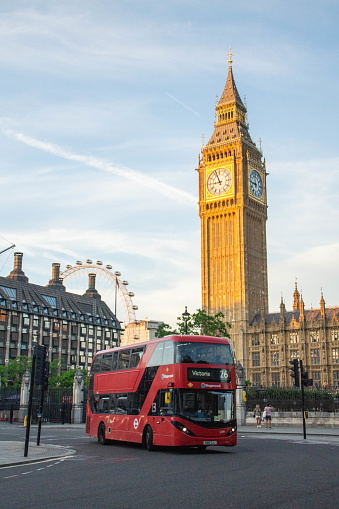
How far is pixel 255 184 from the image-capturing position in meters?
112

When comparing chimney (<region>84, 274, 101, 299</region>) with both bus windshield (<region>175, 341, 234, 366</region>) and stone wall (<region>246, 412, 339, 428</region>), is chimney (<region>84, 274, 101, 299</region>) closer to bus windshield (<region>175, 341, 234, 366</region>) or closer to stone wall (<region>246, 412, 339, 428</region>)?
stone wall (<region>246, 412, 339, 428</region>)

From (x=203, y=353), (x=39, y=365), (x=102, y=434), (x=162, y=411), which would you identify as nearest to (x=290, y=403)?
(x=102, y=434)

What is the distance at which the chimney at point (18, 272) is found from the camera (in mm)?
124912

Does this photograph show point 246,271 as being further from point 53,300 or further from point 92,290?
point 92,290

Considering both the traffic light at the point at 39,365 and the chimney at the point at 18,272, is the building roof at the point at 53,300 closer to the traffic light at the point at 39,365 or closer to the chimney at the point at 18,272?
the chimney at the point at 18,272

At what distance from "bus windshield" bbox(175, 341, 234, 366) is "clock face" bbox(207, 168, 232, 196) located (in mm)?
87767

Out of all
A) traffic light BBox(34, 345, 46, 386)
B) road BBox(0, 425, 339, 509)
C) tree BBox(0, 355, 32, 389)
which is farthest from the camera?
tree BBox(0, 355, 32, 389)

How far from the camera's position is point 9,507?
34.9ft

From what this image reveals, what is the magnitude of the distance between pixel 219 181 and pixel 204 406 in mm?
91007

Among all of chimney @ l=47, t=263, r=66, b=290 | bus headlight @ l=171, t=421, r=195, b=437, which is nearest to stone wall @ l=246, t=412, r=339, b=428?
bus headlight @ l=171, t=421, r=195, b=437

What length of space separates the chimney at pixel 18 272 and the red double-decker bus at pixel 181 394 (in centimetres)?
10394

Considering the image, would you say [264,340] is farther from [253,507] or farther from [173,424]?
[253,507]

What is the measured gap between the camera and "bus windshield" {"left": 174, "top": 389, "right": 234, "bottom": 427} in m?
21.5

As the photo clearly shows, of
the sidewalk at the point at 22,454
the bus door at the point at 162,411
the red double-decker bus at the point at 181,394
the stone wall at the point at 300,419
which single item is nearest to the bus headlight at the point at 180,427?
the red double-decker bus at the point at 181,394
